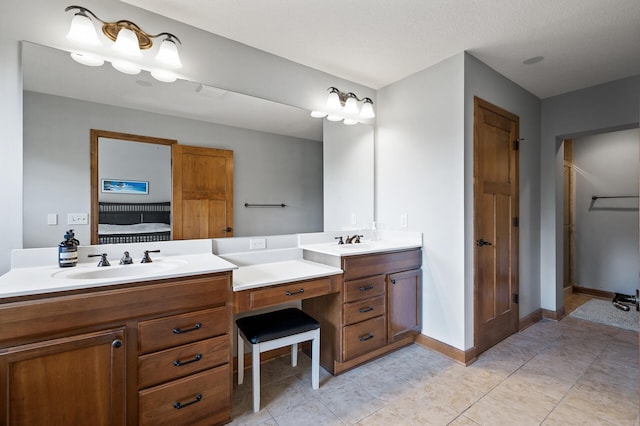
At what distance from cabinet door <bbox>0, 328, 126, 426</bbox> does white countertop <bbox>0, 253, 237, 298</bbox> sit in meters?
0.22

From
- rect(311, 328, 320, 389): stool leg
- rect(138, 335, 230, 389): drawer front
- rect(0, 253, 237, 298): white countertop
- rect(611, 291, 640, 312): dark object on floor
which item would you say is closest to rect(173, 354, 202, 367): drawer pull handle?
rect(138, 335, 230, 389): drawer front

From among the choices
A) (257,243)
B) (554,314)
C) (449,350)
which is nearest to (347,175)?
(257,243)

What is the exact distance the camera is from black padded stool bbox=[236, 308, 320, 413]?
177cm

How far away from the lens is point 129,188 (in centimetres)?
179

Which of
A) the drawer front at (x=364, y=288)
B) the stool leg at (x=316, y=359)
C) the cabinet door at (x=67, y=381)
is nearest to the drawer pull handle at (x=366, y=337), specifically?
the drawer front at (x=364, y=288)

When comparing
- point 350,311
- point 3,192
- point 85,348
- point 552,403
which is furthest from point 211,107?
point 552,403

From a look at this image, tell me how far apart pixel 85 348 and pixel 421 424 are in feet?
5.75

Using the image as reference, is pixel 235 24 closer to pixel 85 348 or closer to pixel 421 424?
pixel 85 348

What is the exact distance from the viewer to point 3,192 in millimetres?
1497

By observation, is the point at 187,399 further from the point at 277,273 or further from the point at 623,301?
Answer: the point at 623,301

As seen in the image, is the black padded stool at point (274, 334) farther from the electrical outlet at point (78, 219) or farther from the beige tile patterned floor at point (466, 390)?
the electrical outlet at point (78, 219)

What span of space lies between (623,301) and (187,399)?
500 centimetres

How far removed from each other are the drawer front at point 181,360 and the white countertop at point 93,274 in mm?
380

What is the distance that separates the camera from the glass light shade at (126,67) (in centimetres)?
173
